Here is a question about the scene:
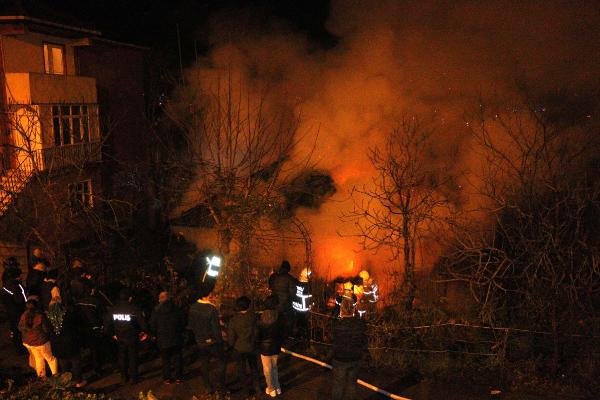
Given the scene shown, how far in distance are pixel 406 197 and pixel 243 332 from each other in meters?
5.02

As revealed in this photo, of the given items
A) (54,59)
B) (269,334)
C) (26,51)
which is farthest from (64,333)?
(54,59)

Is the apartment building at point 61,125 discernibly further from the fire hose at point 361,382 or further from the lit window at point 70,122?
the fire hose at point 361,382

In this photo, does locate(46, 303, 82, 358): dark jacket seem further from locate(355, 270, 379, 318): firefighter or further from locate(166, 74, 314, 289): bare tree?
locate(355, 270, 379, 318): firefighter

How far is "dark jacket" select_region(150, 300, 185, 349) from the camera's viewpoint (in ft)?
22.1

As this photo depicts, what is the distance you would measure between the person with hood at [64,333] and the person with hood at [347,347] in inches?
123

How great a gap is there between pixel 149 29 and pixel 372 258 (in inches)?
742

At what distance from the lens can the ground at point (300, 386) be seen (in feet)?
22.2

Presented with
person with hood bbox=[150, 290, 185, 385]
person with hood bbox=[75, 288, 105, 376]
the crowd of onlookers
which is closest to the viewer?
the crowd of onlookers

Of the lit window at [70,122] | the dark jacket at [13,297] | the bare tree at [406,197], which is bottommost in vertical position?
the dark jacket at [13,297]

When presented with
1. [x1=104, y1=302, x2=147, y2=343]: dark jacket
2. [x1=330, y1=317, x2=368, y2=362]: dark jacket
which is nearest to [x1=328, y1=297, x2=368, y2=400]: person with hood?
[x1=330, y1=317, x2=368, y2=362]: dark jacket

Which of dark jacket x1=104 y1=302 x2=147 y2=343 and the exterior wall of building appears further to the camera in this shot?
the exterior wall of building

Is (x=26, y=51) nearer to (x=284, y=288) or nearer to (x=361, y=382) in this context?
(x=284, y=288)

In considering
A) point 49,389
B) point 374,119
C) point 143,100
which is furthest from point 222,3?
point 49,389

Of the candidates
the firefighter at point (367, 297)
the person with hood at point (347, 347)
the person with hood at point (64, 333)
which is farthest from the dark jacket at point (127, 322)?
the firefighter at point (367, 297)
